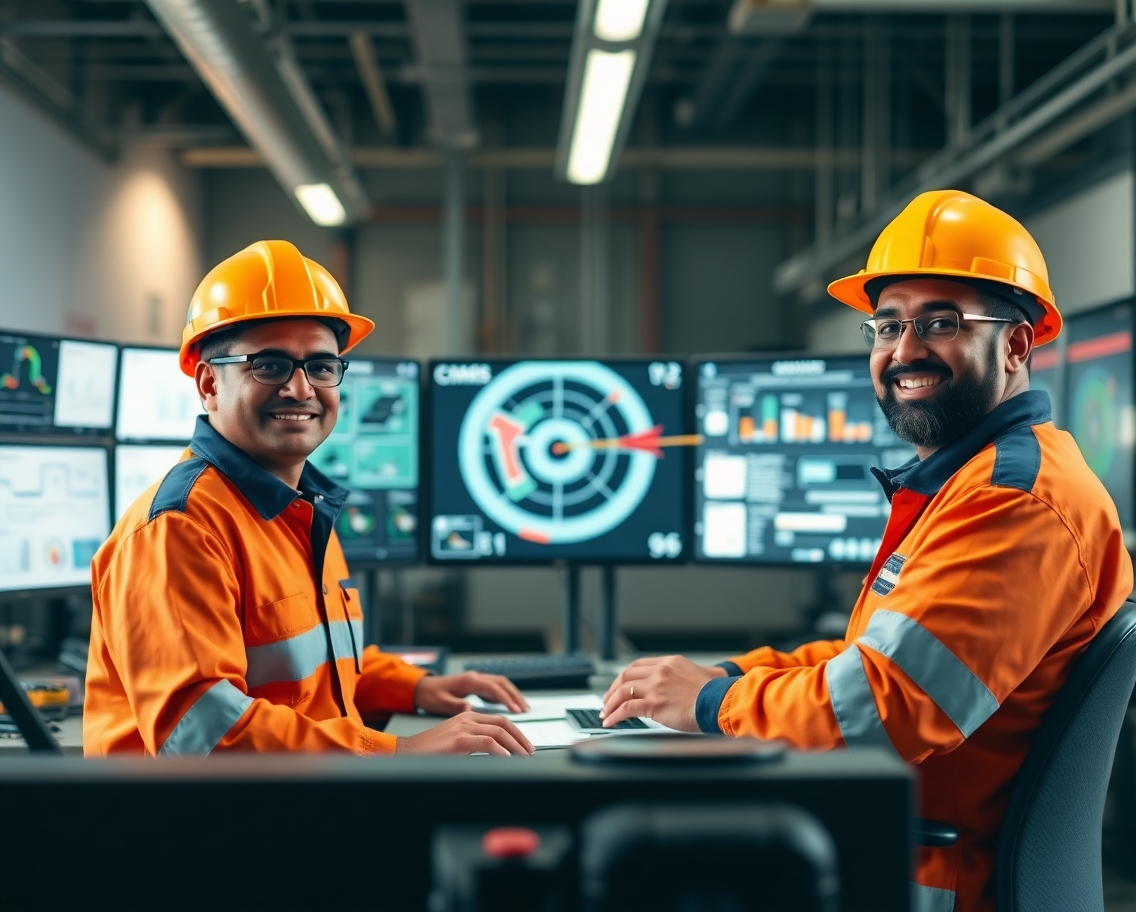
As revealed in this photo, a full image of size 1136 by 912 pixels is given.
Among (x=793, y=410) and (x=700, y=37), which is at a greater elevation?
(x=700, y=37)

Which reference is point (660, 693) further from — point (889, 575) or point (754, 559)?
point (754, 559)

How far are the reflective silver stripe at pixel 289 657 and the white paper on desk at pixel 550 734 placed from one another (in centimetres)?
32

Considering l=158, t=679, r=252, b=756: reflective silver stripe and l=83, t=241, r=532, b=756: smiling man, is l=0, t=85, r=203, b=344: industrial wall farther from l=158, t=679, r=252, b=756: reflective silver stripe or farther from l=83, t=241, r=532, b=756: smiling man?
l=158, t=679, r=252, b=756: reflective silver stripe

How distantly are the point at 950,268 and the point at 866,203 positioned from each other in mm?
5482

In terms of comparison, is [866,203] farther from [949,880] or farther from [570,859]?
[570,859]

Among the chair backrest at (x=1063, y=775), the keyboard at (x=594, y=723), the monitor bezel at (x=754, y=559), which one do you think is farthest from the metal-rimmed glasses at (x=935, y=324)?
the monitor bezel at (x=754, y=559)

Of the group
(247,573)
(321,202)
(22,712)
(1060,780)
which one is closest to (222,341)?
(247,573)

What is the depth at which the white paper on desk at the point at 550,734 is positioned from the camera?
153cm

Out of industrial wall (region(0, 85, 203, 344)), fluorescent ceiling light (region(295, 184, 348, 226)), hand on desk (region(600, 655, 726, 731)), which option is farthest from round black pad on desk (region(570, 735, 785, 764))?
fluorescent ceiling light (region(295, 184, 348, 226))

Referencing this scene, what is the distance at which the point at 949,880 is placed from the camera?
4.09 feet

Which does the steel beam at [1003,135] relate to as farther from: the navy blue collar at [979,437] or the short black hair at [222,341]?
the short black hair at [222,341]

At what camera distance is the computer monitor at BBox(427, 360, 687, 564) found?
2375 millimetres

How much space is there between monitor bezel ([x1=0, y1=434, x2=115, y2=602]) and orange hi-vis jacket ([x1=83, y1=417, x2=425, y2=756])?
0.75 meters

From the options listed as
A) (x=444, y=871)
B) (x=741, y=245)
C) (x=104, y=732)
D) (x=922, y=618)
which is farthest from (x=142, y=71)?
(x=444, y=871)
